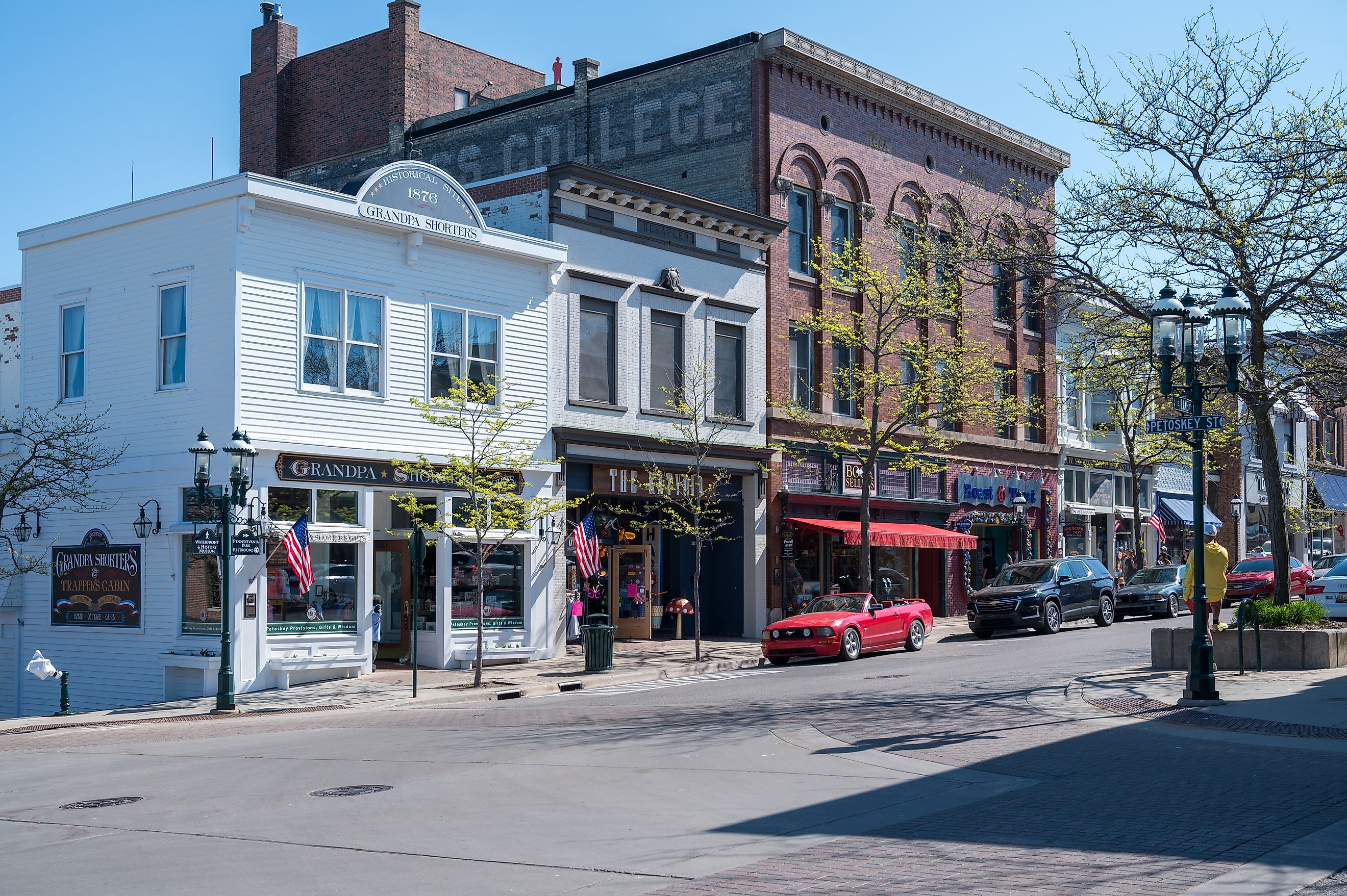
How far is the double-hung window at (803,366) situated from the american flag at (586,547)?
8602mm

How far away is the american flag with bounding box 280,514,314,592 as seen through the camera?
73.5ft

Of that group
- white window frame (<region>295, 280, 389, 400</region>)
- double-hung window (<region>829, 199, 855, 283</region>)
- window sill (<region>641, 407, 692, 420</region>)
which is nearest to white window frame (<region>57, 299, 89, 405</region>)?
white window frame (<region>295, 280, 389, 400</region>)

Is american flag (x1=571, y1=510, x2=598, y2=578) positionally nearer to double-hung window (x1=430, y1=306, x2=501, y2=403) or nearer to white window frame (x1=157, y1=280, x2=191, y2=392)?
double-hung window (x1=430, y1=306, x2=501, y2=403)

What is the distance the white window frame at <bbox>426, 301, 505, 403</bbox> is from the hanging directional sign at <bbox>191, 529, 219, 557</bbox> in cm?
573

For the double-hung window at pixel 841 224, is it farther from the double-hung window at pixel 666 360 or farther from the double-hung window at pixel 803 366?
the double-hung window at pixel 666 360

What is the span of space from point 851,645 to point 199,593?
12.3 metres

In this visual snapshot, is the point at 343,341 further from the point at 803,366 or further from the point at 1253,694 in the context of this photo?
the point at 1253,694

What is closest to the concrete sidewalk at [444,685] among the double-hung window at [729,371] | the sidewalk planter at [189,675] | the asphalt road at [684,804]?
the sidewalk planter at [189,675]

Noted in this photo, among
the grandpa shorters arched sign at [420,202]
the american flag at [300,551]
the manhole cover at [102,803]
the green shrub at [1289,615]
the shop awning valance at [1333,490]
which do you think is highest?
the grandpa shorters arched sign at [420,202]

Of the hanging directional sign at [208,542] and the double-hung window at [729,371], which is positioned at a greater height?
the double-hung window at [729,371]

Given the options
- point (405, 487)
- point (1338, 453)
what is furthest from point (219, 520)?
point (1338, 453)

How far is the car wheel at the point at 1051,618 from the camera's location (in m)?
30.6

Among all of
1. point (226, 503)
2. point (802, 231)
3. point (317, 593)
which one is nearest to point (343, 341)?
point (317, 593)

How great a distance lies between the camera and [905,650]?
27.7 meters
